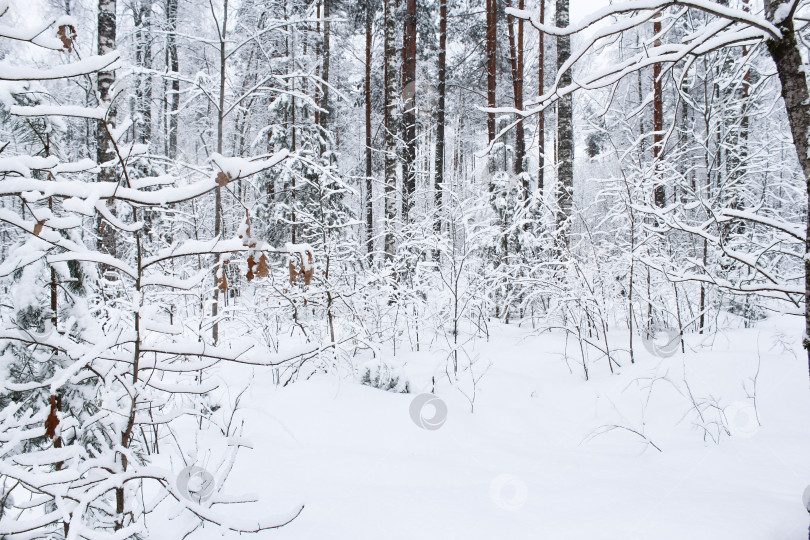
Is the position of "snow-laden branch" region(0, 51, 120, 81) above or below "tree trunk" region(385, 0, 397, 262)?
below

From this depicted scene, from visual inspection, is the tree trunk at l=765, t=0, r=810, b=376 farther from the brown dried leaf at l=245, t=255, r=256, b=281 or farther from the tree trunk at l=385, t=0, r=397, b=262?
the tree trunk at l=385, t=0, r=397, b=262

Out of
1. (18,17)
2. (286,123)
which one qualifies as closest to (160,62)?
(18,17)

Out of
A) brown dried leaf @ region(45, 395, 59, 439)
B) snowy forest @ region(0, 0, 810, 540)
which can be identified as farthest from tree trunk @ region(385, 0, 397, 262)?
brown dried leaf @ region(45, 395, 59, 439)

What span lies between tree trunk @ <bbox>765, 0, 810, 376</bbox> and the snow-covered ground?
42.3 inches

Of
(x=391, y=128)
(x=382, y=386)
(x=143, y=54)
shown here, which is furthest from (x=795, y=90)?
(x=143, y=54)

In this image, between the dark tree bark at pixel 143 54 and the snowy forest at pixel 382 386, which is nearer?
the snowy forest at pixel 382 386

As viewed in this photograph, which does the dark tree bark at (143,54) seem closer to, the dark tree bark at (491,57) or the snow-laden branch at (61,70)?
the dark tree bark at (491,57)

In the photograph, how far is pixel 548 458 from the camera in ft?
8.29

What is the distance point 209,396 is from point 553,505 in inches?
103

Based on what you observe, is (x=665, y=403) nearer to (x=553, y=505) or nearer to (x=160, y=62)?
(x=553, y=505)

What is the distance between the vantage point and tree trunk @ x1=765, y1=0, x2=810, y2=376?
123 centimetres

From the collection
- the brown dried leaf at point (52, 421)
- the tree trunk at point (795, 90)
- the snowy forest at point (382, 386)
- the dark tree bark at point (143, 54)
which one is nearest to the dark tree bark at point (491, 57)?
the snowy forest at point (382, 386)

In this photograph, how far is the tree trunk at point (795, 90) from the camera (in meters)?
1.23

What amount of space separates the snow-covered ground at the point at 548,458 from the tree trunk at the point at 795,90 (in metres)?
1.08
